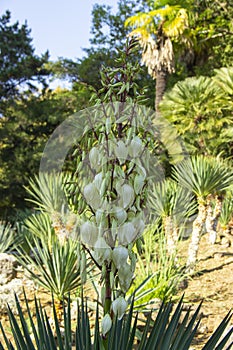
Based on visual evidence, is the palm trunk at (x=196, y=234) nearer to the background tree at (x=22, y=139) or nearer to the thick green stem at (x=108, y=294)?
the thick green stem at (x=108, y=294)

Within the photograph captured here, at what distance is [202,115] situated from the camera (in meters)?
9.84

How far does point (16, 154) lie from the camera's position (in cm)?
1232

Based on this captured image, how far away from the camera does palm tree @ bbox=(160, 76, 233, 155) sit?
9.70m

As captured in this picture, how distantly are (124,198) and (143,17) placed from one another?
11372 millimetres

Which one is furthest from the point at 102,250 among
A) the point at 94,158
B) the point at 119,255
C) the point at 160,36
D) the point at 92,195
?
the point at 160,36

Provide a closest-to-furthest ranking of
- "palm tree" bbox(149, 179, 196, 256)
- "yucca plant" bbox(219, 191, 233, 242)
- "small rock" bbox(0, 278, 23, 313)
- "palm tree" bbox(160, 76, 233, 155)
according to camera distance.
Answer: "small rock" bbox(0, 278, 23, 313) < "palm tree" bbox(149, 179, 196, 256) < "yucca plant" bbox(219, 191, 233, 242) < "palm tree" bbox(160, 76, 233, 155)

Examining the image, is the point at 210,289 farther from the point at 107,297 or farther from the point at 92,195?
the point at 92,195

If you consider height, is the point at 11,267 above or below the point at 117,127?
below

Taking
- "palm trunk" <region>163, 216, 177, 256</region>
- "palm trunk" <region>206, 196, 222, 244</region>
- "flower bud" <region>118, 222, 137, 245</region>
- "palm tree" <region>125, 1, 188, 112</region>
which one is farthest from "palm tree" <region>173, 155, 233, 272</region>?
"palm tree" <region>125, 1, 188, 112</region>

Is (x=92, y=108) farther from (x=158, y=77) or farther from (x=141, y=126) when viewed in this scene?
(x=158, y=77)

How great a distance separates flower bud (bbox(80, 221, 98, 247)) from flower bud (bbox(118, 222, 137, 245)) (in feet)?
0.26

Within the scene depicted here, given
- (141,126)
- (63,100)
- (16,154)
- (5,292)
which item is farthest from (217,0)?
(141,126)

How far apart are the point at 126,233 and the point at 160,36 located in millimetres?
11094

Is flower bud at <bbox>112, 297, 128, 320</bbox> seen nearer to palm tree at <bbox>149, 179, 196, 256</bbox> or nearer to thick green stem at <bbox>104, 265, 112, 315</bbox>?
thick green stem at <bbox>104, 265, 112, 315</bbox>
